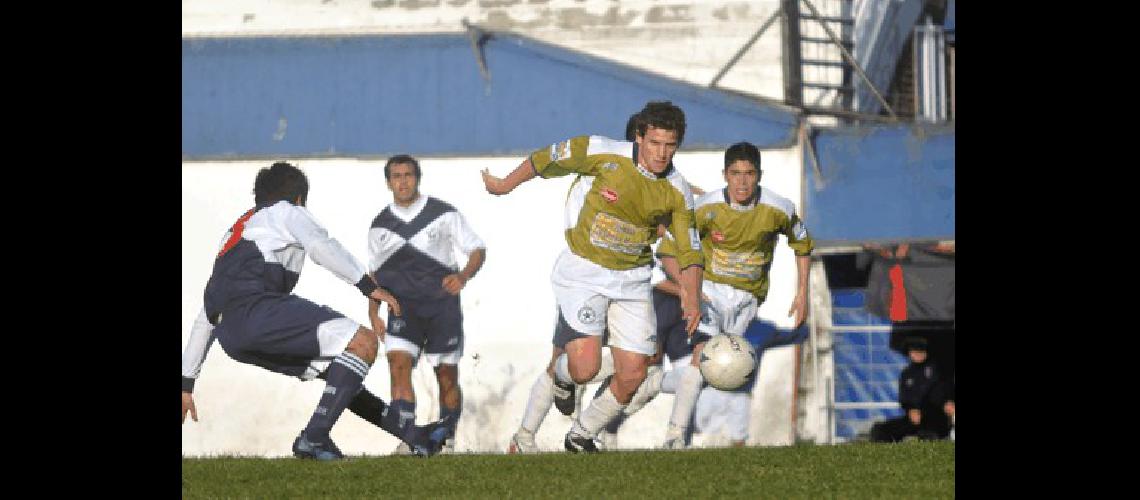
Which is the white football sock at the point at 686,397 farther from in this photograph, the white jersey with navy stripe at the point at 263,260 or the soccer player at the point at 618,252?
the white jersey with navy stripe at the point at 263,260

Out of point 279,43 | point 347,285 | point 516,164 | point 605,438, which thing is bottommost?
point 605,438

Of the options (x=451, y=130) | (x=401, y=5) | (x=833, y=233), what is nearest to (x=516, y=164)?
(x=451, y=130)

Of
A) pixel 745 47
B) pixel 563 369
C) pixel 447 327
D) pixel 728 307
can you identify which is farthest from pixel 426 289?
pixel 745 47

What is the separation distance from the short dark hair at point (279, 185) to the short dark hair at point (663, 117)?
2.28m

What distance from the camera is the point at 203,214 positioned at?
37.7 feet

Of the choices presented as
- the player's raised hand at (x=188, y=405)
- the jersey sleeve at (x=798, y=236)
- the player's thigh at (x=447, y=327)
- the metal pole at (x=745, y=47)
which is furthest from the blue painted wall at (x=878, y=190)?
the player's raised hand at (x=188, y=405)

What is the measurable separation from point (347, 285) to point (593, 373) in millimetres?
1751

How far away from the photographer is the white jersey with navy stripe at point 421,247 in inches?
444

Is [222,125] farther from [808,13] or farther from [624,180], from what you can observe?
[808,13]

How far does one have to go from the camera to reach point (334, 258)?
11.3 m

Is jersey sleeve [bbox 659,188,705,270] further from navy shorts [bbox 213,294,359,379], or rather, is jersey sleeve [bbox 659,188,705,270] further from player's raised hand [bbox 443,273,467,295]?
navy shorts [bbox 213,294,359,379]

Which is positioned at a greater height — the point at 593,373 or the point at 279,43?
the point at 279,43
